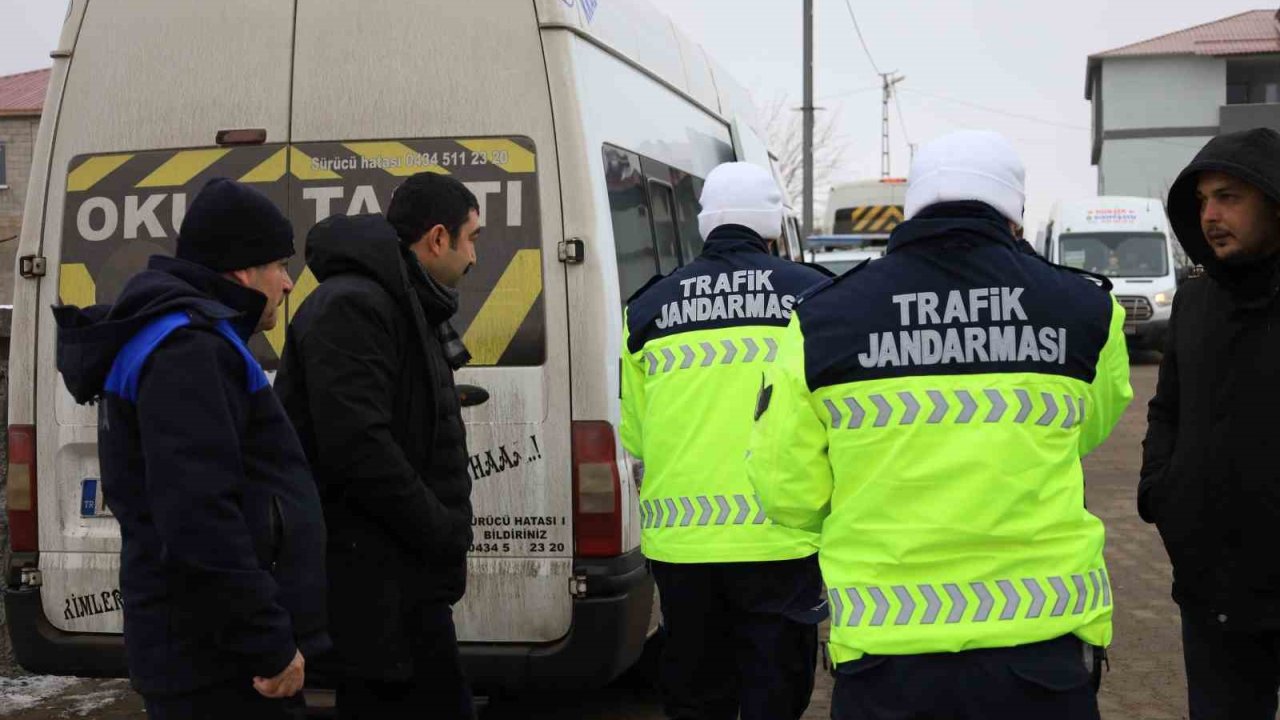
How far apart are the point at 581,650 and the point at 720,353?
1.19 metres

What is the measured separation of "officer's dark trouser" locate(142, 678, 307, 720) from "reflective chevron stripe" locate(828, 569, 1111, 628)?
48.7 inches

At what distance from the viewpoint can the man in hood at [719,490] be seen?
4.32m

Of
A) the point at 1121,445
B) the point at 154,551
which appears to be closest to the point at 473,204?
the point at 154,551

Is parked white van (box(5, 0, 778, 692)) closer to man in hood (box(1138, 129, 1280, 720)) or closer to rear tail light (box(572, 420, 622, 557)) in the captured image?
rear tail light (box(572, 420, 622, 557))

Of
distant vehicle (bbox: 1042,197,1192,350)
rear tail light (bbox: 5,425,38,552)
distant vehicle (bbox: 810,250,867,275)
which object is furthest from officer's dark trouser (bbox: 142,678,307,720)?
distant vehicle (bbox: 1042,197,1192,350)

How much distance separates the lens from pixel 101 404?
3.20 m

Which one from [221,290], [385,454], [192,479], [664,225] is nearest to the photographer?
[192,479]

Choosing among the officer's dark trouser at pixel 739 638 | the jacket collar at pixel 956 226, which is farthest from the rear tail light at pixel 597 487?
the jacket collar at pixel 956 226

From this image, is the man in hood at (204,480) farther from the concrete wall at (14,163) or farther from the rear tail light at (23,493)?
the concrete wall at (14,163)

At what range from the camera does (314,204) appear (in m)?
5.08

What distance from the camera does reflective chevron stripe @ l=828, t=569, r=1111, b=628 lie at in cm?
279

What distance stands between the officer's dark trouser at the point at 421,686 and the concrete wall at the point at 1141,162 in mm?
61410

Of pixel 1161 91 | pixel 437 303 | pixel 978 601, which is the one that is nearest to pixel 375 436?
pixel 437 303

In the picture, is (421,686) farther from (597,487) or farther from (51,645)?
(51,645)
